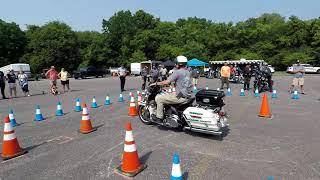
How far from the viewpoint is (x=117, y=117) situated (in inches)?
370

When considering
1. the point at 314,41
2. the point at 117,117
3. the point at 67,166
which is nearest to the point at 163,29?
the point at 314,41

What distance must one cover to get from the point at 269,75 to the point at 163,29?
53417 millimetres

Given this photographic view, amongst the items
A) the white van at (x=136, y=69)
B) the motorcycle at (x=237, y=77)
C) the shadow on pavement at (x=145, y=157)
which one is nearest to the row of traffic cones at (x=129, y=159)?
the shadow on pavement at (x=145, y=157)

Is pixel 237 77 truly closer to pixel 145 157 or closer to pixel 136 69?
pixel 145 157

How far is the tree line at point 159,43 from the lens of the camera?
53844mm

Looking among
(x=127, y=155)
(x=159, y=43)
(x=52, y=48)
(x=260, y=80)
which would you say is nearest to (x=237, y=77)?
(x=260, y=80)

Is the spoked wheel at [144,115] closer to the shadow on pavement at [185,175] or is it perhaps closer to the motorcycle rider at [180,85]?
the motorcycle rider at [180,85]

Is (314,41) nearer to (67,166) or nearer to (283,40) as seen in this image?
(283,40)

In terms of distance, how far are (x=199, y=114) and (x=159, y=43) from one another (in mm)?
60317

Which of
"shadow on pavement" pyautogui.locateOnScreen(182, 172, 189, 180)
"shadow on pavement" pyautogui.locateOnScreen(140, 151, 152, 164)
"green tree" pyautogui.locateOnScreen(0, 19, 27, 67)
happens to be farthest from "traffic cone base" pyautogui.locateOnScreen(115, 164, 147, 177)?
"green tree" pyautogui.locateOnScreen(0, 19, 27, 67)

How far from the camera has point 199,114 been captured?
639cm

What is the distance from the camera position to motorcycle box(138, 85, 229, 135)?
633cm

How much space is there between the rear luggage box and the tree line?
4151cm

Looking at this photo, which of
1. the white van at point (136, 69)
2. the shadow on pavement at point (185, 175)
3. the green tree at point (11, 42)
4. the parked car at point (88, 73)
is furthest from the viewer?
the green tree at point (11, 42)
